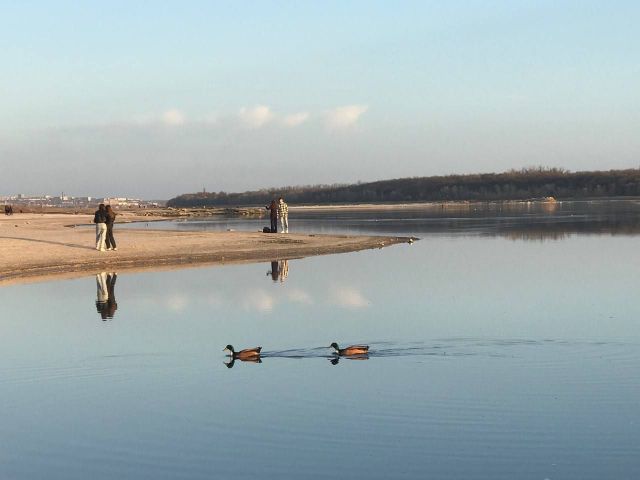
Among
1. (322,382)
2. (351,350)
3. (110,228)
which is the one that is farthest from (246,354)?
(110,228)

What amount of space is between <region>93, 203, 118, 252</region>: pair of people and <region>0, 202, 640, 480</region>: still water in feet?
30.4

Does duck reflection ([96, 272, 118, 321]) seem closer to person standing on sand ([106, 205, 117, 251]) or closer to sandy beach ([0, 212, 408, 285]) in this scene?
sandy beach ([0, 212, 408, 285])

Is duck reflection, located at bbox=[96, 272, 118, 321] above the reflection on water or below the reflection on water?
above

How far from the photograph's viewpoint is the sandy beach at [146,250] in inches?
1247

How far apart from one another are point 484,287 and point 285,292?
18.8 ft

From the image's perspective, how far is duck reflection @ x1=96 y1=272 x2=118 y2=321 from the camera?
21.1 metres

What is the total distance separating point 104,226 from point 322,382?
24232 mm

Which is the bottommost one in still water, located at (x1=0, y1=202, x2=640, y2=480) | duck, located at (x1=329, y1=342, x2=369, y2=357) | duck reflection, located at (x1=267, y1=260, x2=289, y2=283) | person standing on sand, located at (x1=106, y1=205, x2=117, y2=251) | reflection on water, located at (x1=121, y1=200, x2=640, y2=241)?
reflection on water, located at (x1=121, y1=200, x2=640, y2=241)

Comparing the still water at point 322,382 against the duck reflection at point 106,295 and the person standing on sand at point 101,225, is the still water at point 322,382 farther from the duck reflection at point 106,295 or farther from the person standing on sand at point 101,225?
the person standing on sand at point 101,225

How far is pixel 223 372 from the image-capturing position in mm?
14023

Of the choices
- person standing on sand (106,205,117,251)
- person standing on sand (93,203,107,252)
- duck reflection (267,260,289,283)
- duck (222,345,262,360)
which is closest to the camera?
duck (222,345,262,360)

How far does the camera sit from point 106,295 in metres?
24.5

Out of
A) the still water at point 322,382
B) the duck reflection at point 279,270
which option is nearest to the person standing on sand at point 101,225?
the duck reflection at point 279,270

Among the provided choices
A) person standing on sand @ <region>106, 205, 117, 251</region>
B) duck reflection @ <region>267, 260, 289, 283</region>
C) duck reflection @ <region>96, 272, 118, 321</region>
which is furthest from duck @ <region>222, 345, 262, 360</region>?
person standing on sand @ <region>106, 205, 117, 251</region>
